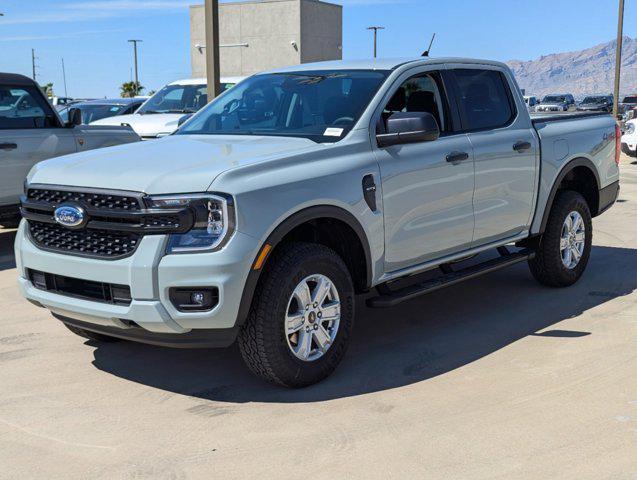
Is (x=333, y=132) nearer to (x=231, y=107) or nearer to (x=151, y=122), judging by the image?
(x=231, y=107)

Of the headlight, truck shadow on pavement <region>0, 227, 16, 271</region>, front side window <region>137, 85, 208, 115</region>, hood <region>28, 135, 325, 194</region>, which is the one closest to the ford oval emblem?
hood <region>28, 135, 325, 194</region>

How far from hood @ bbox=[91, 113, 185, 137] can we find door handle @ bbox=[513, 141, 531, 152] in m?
7.07

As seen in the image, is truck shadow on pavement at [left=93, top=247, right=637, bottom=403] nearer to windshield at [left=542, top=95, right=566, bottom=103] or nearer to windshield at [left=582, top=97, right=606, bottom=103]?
windshield at [left=582, top=97, right=606, bottom=103]

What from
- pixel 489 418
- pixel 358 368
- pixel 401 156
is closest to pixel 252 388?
pixel 358 368

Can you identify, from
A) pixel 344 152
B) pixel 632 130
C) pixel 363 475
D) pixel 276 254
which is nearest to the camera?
pixel 363 475

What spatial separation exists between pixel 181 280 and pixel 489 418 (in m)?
1.68

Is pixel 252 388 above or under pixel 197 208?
under

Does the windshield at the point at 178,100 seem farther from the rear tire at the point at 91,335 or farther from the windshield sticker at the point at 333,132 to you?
the windshield sticker at the point at 333,132

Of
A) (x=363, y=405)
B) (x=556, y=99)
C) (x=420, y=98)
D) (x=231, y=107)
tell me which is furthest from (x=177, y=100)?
(x=556, y=99)

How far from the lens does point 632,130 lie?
57.7ft

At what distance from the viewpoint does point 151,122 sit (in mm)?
12750

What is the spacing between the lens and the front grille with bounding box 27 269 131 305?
430cm

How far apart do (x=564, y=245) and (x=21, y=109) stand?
5627mm

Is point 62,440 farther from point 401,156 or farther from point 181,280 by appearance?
point 401,156
